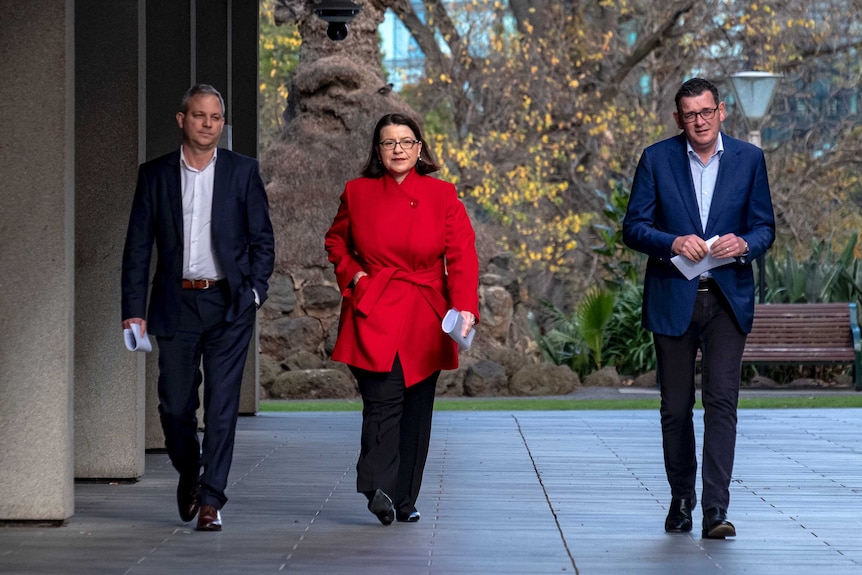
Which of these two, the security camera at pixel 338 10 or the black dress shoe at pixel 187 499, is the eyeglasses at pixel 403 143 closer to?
the black dress shoe at pixel 187 499

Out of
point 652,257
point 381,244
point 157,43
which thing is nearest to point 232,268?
point 381,244

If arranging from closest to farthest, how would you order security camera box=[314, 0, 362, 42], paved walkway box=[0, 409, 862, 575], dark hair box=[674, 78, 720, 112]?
paved walkway box=[0, 409, 862, 575] → dark hair box=[674, 78, 720, 112] → security camera box=[314, 0, 362, 42]

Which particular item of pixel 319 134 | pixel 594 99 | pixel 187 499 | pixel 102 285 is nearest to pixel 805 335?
pixel 319 134

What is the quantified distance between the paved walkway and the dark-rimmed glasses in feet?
6.28

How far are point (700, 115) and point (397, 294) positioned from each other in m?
1.64

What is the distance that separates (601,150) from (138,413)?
74.6 ft

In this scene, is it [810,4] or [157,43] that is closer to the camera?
[157,43]

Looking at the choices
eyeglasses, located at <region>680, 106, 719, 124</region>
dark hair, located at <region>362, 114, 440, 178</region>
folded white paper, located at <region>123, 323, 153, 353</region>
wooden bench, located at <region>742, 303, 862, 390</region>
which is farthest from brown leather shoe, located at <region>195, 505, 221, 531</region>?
wooden bench, located at <region>742, 303, 862, 390</region>

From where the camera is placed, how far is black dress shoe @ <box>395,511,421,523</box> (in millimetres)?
7715

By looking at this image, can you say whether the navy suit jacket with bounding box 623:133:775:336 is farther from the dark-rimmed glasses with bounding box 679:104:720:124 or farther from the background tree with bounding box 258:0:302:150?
the background tree with bounding box 258:0:302:150

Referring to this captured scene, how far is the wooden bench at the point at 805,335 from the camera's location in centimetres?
1975

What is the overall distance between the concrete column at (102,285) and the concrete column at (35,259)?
1.80m

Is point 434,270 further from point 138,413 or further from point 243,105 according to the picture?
point 243,105

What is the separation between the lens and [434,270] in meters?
7.69
